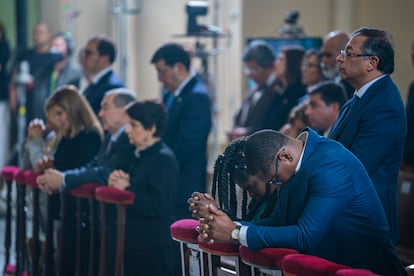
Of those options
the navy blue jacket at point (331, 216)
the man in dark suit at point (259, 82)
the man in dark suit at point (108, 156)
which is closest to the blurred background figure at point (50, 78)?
the man in dark suit at point (259, 82)

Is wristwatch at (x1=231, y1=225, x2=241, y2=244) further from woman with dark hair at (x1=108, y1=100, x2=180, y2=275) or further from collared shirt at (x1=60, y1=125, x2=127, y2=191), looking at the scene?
collared shirt at (x1=60, y1=125, x2=127, y2=191)

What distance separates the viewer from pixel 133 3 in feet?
31.2

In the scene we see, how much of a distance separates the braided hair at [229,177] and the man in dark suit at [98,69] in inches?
94.0

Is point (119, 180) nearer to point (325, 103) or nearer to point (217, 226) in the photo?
point (325, 103)

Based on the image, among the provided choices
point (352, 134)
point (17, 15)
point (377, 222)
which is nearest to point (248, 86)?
point (17, 15)

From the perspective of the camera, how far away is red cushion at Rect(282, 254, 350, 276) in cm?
262

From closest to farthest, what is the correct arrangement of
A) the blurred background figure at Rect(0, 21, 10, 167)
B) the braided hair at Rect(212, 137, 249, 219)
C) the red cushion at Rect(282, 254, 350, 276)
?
the red cushion at Rect(282, 254, 350, 276), the braided hair at Rect(212, 137, 249, 219), the blurred background figure at Rect(0, 21, 10, 167)

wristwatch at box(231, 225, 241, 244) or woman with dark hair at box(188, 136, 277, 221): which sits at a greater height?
woman with dark hair at box(188, 136, 277, 221)

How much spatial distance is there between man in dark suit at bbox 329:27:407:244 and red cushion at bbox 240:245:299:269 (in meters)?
0.75

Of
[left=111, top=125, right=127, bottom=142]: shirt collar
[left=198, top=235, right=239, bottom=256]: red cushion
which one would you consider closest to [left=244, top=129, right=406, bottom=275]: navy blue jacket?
[left=198, top=235, right=239, bottom=256]: red cushion

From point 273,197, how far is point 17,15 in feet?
21.1

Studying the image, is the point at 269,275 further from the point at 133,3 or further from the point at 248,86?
the point at 133,3

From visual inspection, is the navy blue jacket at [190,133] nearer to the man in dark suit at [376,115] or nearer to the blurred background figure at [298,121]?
the blurred background figure at [298,121]

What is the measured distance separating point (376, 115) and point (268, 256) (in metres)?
0.91
